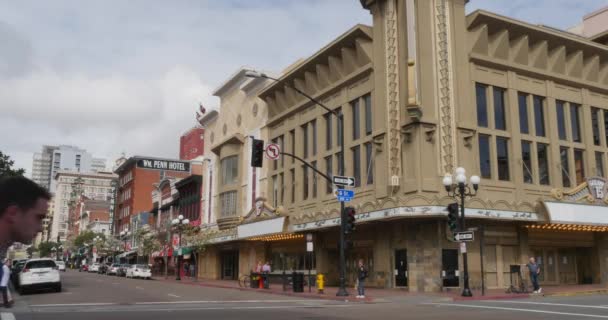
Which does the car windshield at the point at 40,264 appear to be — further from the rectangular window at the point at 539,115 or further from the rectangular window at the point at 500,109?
the rectangular window at the point at 539,115

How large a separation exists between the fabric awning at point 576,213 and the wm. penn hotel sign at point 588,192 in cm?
52

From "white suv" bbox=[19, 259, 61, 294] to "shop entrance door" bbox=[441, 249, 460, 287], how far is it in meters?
19.3

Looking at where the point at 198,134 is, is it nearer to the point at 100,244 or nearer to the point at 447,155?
the point at 100,244

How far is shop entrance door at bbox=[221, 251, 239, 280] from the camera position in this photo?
2046 inches

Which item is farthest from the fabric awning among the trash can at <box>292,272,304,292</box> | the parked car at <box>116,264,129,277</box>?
the parked car at <box>116,264,129,277</box>

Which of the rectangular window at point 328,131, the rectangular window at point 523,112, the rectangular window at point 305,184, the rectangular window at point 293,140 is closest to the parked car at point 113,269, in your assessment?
the rectangular window at point 293,140

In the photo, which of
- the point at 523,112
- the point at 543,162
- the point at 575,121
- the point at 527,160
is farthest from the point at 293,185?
the point at 575,121

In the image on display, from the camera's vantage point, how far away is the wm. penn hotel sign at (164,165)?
90750 millimetres

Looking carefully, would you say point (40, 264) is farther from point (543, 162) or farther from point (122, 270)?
point (122, 270)

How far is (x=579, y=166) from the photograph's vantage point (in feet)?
118

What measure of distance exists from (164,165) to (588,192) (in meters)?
70.0

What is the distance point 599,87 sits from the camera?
37.8m

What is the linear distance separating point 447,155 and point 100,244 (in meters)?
85.2

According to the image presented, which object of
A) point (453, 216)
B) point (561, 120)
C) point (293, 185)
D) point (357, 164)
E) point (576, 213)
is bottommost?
point (453, 216)
